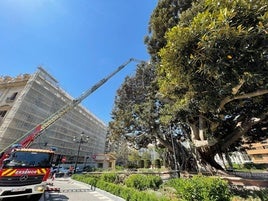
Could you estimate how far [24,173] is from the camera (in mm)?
6836

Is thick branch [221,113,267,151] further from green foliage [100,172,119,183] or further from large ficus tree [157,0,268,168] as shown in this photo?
green foliage [100,172,119,183]

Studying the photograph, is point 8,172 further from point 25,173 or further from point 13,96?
point 13,96

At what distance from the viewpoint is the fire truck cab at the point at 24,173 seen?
6484 millimetres

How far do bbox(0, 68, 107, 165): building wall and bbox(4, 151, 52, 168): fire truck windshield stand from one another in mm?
15305

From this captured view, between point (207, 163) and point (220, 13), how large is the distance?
11923 millimetres

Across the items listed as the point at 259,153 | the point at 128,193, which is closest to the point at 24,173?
the point at 128,193

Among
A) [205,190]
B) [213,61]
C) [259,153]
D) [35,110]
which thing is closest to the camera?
[205,190]

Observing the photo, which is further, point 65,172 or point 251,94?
point 65,172

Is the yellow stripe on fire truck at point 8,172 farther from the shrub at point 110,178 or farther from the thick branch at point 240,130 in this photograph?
the thick branch at point 240,130

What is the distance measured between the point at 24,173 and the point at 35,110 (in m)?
24.1

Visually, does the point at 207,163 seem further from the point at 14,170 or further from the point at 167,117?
the point at 14,170

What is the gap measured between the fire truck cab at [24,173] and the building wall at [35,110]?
15408mm

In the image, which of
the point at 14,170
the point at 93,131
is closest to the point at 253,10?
the point at 14,170

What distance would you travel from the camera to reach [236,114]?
1374 cm
